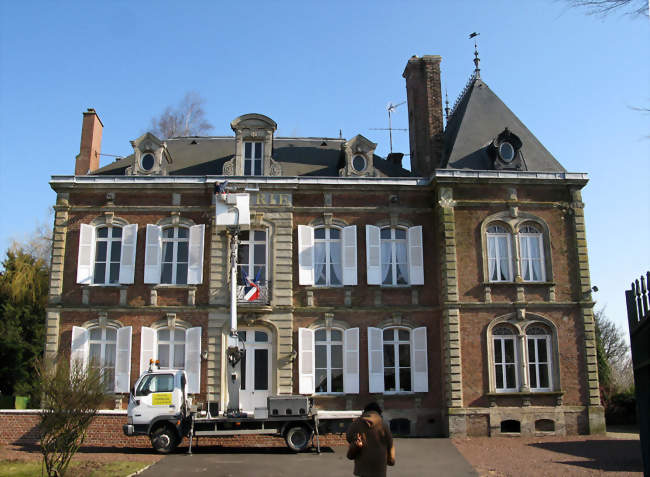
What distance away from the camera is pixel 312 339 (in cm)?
1967

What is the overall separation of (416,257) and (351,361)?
13.3 feet

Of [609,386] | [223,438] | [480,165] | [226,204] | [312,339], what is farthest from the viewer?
[609,386]

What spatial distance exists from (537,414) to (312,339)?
7.38 m

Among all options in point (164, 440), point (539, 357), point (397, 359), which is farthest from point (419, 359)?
point (164, 440)

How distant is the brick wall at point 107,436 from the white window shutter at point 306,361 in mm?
2454

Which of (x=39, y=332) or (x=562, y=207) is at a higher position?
(x=562, y=207)

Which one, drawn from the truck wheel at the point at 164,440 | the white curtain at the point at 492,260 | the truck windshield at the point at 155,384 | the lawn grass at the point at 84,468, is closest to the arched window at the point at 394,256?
the white curtain at the point at 492,260

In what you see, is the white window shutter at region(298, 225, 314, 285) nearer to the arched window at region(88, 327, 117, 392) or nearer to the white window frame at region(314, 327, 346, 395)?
the white window frame at region(314, 327, 346, 395)

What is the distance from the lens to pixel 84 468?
497 inches

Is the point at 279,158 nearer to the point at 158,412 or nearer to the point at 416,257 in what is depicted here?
the point at 416,257

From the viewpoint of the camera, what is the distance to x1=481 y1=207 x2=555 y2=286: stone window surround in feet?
65.4

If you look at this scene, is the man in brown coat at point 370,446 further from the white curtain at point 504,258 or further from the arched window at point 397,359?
the white curtain at point 504,258

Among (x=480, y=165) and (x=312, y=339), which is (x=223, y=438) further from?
(x=480, y=165)

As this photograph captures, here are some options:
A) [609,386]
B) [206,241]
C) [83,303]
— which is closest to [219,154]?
[206,241]
